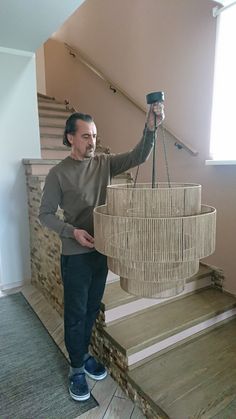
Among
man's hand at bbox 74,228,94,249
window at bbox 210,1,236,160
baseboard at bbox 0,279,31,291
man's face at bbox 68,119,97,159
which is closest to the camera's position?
man's hand at bbox 74,228,94,249

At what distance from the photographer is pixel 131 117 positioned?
296 centimetres

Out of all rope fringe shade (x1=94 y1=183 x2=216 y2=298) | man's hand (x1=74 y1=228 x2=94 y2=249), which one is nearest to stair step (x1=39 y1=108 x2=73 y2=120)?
man's hand (x1=74 y1=228 x2=94 y2=249)

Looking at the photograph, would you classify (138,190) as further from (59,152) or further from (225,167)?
(59,152)

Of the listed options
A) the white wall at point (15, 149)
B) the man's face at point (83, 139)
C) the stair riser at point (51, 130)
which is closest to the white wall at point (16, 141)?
the white wall at point (15, 149)

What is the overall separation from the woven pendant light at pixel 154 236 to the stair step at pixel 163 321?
955mm

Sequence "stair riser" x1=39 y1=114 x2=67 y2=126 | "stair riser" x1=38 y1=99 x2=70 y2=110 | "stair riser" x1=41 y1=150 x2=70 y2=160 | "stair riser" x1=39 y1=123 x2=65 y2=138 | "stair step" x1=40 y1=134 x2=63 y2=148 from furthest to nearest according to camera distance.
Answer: "stair riser" x1=38 y1=99 x2=70 y2=110, "stair riser" x1=39 y1=114 x2=67 y2=126, "stair riser" x1=39 y1=123 x2=65 y2=138, "stair step" x1=40 y1=134 x2=63 y2=148, "stair riser" x1=41 y1=150 x2=70 y2=160

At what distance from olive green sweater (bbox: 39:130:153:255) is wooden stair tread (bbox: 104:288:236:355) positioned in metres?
0.62

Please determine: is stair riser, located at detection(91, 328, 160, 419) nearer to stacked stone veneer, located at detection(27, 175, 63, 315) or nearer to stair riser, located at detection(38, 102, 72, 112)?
stacked stone veneer, located at detection(27, 175, 63, 315)

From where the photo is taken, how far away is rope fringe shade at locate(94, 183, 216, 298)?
662mm

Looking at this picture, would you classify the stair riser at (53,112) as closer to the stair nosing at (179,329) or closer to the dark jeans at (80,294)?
the dark jeans at (80,294)

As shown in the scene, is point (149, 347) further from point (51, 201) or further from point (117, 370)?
point (51, 201)

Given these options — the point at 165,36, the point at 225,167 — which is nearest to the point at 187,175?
the point at 225,167

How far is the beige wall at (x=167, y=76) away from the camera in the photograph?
212 cm

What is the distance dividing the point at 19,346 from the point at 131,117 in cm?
233
